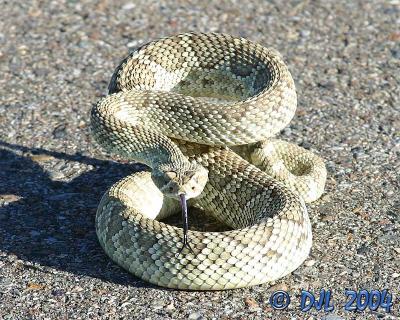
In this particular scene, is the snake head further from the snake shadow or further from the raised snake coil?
the snake shadow

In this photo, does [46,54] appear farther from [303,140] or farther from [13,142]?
[303,140]

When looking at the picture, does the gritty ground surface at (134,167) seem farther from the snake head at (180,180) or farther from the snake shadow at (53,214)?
the snake head at (180,180)

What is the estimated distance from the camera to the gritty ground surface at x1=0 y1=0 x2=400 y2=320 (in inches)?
252

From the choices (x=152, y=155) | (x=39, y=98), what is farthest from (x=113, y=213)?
(x=39, y=98)

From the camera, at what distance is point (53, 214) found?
7598mm

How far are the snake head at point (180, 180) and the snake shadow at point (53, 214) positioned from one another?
70cm

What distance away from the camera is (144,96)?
7758 millimetres

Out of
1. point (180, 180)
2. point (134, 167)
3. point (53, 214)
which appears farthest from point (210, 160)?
point (53, 214)

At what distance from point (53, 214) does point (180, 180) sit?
5.10 feet

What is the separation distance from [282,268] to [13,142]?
3.61 m

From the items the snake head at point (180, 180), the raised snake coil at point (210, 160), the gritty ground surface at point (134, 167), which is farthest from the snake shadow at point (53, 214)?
the snake head at point (180, 180)

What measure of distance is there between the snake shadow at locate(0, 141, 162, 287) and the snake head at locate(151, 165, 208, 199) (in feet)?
2.28

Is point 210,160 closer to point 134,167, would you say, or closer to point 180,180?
point 180,180

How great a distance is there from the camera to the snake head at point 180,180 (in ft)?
21.3
